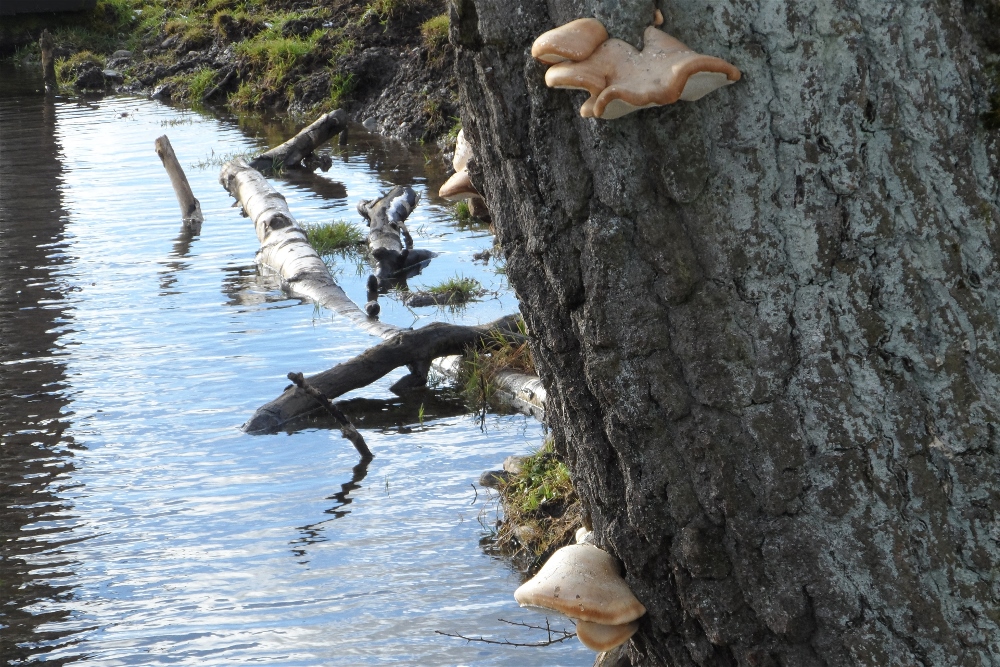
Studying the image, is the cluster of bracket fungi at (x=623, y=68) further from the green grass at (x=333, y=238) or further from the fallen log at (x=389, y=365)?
the green grass at (x=333, y=238)

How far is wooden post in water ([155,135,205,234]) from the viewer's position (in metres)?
12.3

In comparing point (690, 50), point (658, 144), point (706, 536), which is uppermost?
point (690, 50)

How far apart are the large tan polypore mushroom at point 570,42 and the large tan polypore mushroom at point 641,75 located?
0.01 m

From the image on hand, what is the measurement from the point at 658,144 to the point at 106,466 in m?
5.40

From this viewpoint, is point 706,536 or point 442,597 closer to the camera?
point 706,536

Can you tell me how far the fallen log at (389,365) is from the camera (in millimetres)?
6801

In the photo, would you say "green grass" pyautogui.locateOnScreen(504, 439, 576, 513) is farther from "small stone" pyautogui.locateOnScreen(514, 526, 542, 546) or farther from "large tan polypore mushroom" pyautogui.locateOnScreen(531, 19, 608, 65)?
"large tan polypore mushroom" pyautogui.locateOnScreen(531, 19, 608, 65)

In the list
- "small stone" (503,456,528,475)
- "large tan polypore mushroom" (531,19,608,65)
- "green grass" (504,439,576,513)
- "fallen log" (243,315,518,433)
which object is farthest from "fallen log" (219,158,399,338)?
"large tan polypore mushroom" (531,19,608,65)

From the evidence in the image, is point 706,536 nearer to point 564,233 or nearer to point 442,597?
point 564,233

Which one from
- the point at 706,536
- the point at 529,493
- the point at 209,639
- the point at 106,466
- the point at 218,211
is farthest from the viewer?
the point at 218,211

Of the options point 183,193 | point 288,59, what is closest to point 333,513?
point 183,193

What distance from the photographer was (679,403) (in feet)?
6.51

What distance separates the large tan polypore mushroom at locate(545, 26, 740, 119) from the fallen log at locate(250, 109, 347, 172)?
13.4 meters

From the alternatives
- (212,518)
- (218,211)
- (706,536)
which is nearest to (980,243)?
(706,536)
